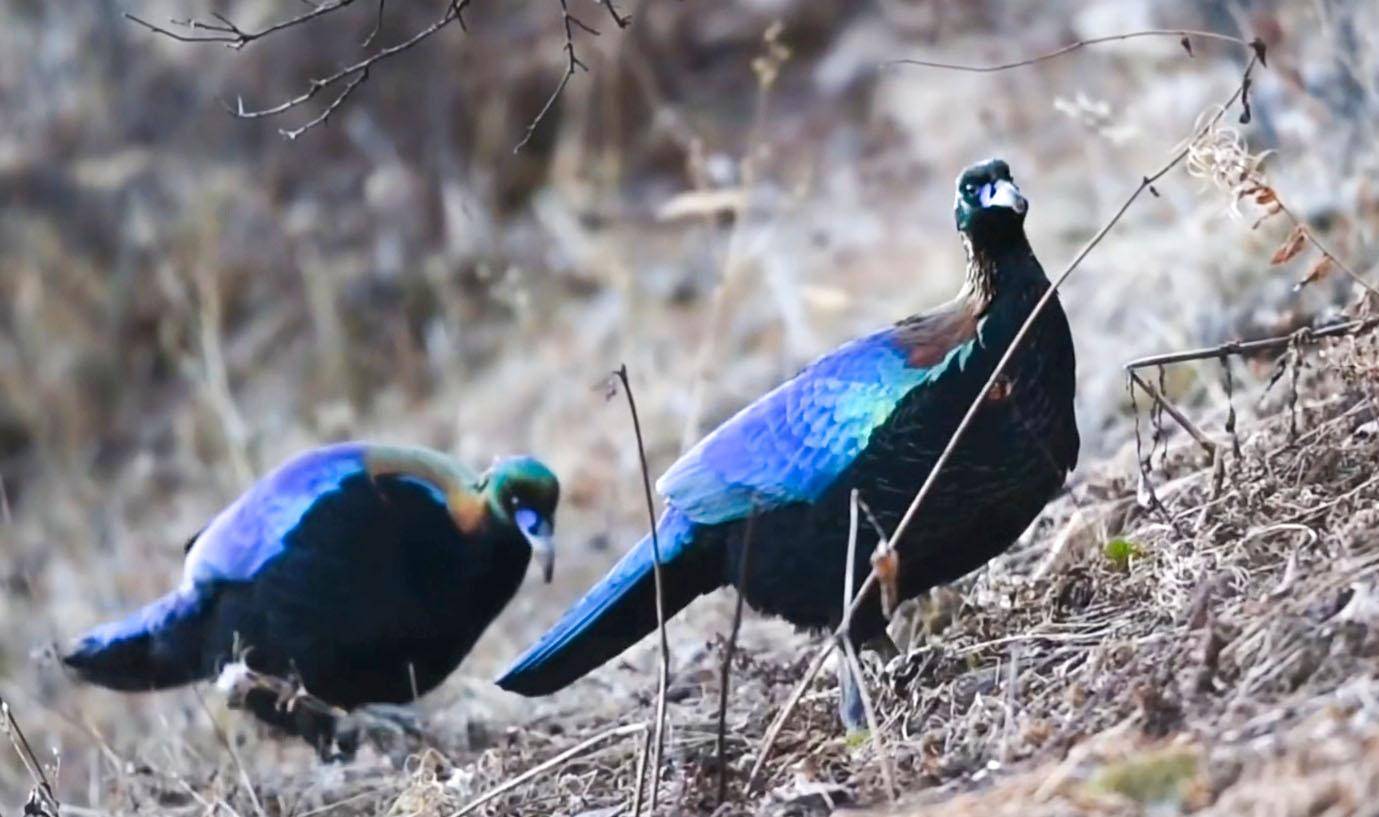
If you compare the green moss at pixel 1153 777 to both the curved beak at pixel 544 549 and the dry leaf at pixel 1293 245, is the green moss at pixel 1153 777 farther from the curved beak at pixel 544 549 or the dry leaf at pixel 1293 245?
the curved beak at pixel 544 549

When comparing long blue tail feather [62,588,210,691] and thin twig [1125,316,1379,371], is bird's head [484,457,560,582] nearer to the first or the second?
long blue tail feather [62,588,210,691]

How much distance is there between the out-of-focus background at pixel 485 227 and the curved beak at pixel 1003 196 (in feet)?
10.1

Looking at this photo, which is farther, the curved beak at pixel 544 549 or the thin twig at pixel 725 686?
the curved beak at pixel 544 549

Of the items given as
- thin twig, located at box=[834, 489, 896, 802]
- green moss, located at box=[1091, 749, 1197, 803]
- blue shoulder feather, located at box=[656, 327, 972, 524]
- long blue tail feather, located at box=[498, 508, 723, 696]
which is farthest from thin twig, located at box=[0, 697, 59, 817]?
green moss, located at box=[1091, 749, 1197, 803]

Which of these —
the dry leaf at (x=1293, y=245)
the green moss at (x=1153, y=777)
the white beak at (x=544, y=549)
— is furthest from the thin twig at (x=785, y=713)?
the white beak at (x=544, y=549)

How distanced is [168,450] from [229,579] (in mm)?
4875

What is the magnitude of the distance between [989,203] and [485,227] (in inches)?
245

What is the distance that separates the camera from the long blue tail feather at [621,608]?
4.01 meters

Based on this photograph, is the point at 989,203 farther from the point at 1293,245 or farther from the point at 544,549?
the point at 544,549

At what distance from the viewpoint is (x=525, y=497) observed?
4.86m

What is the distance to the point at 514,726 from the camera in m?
4.87

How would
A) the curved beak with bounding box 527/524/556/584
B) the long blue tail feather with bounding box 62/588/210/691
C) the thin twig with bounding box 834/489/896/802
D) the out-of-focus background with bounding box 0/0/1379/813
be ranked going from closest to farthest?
the thin twig with bounding box 834/489/896/802, the curved beak with bounding box 527/524/556/584, the long blue tail feather with bounding box 62/588/210/691, the out-of-focus background with bounding box 0/0/1379/813

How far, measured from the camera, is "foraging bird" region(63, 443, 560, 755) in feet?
15.9

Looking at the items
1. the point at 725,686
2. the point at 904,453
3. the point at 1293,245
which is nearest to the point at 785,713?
the point at 725,686
